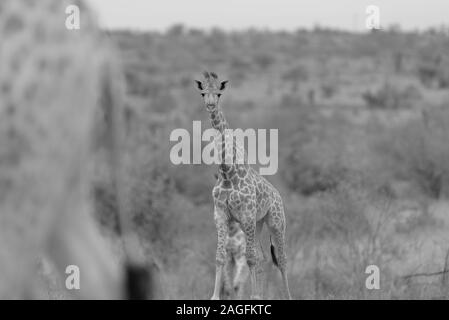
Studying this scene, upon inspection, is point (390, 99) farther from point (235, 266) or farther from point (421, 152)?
point (235, 266)

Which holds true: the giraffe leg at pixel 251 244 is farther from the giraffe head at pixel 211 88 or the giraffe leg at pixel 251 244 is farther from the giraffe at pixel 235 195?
the giraffe head at pixel 211 88

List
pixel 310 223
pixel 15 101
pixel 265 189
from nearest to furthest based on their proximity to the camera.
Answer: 1. pixel 15 101
2. pixel 265 189
3. pixel 310 223

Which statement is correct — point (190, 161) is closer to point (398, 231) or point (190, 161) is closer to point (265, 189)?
point (398, 231)

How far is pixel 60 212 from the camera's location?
6.30 ft

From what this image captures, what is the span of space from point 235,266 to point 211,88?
1.29 m

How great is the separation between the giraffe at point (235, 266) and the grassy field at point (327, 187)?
1300 millimetres

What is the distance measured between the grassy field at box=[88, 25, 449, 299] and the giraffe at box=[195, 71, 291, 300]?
141 centimetres

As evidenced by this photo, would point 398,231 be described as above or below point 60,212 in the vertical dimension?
below

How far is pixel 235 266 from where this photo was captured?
6.16m

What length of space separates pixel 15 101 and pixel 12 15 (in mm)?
174
